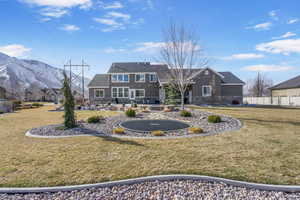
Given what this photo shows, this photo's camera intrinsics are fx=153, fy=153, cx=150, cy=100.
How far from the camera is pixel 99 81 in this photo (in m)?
29.6

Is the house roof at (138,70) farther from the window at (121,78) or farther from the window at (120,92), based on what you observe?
the window at (120,92)

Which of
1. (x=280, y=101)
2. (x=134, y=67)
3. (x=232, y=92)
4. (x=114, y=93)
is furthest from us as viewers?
(x=134, y=67)

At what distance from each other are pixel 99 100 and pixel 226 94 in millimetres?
22616

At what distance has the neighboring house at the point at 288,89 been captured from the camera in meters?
27.7

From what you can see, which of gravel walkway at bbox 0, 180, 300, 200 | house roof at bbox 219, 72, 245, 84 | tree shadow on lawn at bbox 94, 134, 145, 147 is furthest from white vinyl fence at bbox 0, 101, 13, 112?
house roof at bbox 219, 72, 245, 84

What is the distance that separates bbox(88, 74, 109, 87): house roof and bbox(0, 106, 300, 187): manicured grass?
22082 mm

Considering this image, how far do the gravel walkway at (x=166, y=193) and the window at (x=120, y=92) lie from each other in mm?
25008

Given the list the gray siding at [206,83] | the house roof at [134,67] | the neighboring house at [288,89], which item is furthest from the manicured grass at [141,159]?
the neighboring house at [288,89]

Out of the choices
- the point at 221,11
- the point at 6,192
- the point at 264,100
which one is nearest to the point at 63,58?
the point at 221,11

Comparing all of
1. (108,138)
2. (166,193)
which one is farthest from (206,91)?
(166,193)

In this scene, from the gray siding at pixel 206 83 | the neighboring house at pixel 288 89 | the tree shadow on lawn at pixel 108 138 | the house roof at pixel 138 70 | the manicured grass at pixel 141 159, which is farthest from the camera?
the neighboring house at pixel 288 89

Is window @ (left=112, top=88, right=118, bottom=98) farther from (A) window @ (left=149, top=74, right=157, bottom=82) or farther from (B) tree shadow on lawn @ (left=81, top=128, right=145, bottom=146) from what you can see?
(B) tree shadow on lawn @ (left=81, top=128, right=145, bottom=146)

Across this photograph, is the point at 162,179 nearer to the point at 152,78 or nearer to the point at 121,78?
the point at 152,78

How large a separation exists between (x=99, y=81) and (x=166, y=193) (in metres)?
28.8
